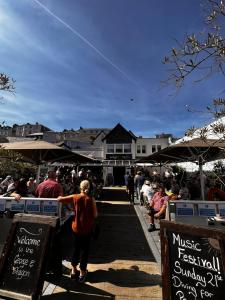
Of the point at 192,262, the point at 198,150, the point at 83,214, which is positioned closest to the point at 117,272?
the point at 83,214

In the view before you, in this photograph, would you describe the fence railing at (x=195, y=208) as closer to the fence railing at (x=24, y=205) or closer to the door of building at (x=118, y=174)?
the fence railing at (x=24, y=205)

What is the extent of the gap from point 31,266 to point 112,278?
5.51ft

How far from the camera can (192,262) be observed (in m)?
3.61

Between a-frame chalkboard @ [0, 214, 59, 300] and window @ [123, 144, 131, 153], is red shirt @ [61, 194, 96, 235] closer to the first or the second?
a-frame chalkboard @ [0, 214, 59, 300]

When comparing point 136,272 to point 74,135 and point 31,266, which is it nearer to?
point 31,266

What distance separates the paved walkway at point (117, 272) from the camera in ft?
15.3

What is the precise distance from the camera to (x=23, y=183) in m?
8.96

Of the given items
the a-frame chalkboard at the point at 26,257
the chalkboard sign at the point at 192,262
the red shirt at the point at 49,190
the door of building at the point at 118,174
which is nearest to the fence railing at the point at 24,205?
the red shirt at the point at 49,190

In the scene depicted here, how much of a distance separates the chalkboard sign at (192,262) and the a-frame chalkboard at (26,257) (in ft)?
5.52

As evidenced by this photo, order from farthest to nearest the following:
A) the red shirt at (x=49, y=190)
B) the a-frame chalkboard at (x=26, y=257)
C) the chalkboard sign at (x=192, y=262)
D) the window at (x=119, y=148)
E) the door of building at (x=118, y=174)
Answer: the window at (x=119, y=148)
the door of building at (x=118, y=174)
the red shirt at (x=49, y=190)
the a-frame chalkboard at (x=26, y=257)
the chalkboard sign at (x=192, y=262)

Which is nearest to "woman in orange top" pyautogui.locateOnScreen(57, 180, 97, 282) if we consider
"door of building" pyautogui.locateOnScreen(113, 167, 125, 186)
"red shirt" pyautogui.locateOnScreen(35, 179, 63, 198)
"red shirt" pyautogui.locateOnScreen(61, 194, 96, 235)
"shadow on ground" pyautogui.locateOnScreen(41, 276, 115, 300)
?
"red shirt" pyautogui.locateOnScreen(61, 194, 96, 235)

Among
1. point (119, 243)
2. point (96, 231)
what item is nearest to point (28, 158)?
point (119, 243)

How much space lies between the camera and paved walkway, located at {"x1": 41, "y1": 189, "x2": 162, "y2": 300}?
466 centimetres

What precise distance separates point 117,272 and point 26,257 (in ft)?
6.43
